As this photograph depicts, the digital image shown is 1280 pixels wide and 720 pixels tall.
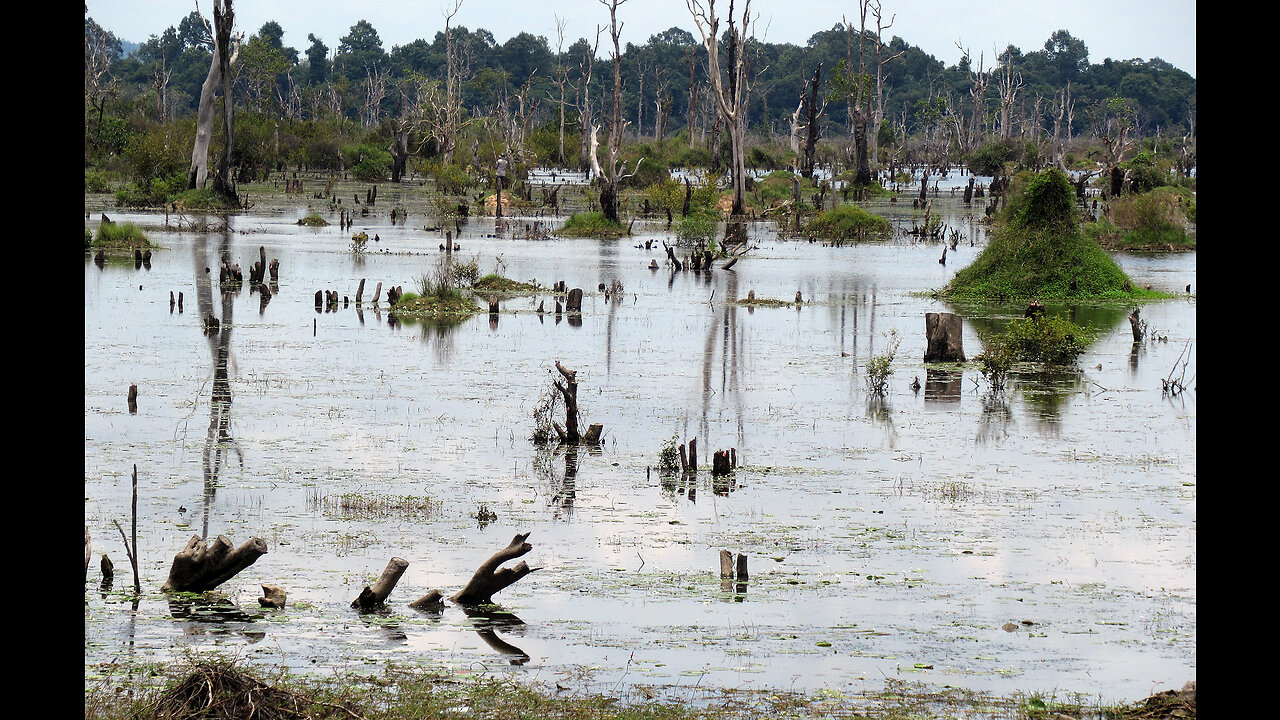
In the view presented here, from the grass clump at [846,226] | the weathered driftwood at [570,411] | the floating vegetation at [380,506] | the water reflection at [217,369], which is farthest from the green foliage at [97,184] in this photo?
the floating vegetation at [380,506]

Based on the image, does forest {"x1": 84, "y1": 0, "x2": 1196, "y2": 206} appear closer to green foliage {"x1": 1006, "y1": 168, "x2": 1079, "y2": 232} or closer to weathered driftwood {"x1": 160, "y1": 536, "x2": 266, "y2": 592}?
green foliage {"x1": 1006, "y1": 168, "x2": 1079, "y2": 232}

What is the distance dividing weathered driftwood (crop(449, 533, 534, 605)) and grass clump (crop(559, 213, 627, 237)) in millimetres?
32390

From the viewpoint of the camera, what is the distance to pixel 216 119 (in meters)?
65.0

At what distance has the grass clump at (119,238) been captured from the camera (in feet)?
100

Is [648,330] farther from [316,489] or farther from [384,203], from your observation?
[384,203]

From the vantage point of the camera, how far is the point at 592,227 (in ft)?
133

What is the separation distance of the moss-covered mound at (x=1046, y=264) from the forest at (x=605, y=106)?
2129 cm

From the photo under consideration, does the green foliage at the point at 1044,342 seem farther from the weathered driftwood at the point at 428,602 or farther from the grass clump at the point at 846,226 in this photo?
the grass clump at the point at 846,226

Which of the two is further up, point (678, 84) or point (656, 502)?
point (678, 84)

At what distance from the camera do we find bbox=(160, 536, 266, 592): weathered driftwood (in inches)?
296

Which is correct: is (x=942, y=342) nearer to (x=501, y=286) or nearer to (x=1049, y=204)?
(x=1049, y=204)

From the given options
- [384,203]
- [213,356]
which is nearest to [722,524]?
[213,356]

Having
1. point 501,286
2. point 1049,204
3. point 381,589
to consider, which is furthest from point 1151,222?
point 381,589

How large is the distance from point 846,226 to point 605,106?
262ft
